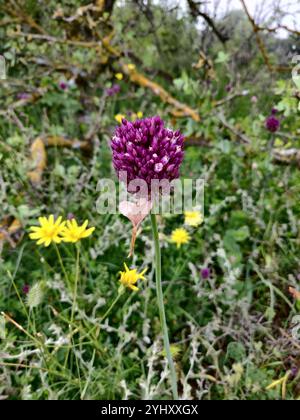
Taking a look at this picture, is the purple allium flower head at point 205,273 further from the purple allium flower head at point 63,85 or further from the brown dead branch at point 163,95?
the purple allium flower head at point 63,85

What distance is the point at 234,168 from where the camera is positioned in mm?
2232

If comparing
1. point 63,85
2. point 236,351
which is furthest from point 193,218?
point 63,85

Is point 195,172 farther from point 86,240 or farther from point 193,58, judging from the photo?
point 193,58

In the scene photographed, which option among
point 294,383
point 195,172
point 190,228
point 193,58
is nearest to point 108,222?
point 190,228

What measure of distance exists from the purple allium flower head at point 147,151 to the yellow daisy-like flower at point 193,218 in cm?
87

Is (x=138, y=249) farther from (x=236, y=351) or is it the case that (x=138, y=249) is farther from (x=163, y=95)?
(x=163, y=95)

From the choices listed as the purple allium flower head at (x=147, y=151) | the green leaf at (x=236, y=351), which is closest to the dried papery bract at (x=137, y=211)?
the purple allium flower head at (x=147, y=151)

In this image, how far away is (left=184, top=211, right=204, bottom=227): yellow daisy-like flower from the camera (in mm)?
1752

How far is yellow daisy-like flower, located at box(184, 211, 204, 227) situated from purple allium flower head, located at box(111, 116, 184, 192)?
0.87m

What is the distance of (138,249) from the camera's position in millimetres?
1916

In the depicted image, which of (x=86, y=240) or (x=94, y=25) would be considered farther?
(x=94, y=25)

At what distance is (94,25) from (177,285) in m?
1.64

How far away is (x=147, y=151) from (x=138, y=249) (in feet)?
3.56

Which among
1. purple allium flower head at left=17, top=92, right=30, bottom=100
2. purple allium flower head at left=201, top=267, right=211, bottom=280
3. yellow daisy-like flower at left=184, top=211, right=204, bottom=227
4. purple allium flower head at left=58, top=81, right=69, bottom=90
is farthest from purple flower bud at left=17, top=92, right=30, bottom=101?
purple allium flower head at left=201, top=267, right=211, bottom=280
